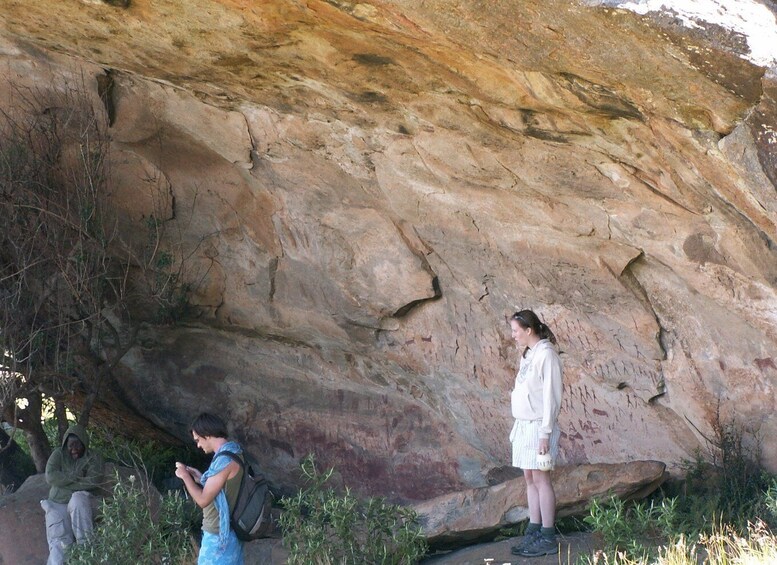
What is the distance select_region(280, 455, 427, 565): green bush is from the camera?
16.9 feet

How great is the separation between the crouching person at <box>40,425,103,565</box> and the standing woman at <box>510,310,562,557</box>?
10.2ft

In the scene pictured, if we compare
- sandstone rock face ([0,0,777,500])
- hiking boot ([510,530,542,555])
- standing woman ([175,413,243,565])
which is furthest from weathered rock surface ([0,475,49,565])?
hiking boot ([510,530,542,555])

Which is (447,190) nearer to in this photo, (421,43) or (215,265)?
(421,43)

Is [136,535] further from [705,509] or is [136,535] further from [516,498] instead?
[705,509]

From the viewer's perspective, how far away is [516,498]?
5.55m

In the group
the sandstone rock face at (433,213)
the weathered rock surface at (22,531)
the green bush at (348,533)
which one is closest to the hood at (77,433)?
the weathered rock surface at (22,531)

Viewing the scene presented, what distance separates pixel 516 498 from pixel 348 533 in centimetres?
107

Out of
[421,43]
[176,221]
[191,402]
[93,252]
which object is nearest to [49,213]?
[93,252]

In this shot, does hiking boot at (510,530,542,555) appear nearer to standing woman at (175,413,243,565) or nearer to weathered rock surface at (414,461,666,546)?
weathered rock surface at (414,461,666,546)

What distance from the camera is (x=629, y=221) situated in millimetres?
5461

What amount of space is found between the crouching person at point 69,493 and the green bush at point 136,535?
17 cm

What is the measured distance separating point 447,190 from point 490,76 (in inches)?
55.8

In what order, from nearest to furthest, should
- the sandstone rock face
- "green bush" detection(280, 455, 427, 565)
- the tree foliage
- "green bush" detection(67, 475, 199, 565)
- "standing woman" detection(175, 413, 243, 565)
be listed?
the sandstone rock face
"standing woman" detection(175, 413, 243, 565)
"green bush" detection(280, 455, 427, 565)
"green bush" detection(67, 475, 199, 565)
the tree foliage

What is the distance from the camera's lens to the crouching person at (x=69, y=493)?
20.5 ft
